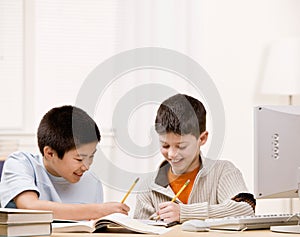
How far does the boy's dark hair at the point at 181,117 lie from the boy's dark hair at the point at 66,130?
0.23 m

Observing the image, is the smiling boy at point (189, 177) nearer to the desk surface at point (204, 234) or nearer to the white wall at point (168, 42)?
the desk surface at point (204, 234)

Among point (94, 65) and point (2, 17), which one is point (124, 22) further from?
point (2, 17)

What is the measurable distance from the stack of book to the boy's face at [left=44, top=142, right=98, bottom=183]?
0.47 metres

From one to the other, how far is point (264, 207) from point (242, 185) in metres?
1.74

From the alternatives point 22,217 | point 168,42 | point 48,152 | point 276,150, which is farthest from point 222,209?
point 168,42

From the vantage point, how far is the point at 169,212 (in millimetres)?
2141

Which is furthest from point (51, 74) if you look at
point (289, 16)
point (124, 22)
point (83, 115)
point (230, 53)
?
point (83, 115)

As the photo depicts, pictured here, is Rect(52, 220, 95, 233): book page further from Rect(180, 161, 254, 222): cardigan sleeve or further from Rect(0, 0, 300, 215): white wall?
Rect(0, 0, 300, 215): white wall

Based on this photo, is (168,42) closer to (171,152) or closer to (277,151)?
(171,152)

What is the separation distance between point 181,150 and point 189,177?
18 cm

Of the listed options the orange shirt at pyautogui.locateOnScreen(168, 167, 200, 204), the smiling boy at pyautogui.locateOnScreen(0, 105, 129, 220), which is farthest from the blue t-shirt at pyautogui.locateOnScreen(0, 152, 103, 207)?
the orange shirt at pyautogui.locateOnScreen(168, 167, 200, 204)

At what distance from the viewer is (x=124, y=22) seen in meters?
4.04

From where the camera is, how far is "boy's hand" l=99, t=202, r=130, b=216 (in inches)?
84.7

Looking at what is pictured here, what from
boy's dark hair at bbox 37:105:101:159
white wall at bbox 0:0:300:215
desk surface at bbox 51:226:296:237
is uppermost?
white wall at bbox 0:0:300:215
